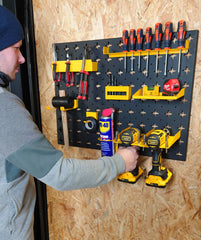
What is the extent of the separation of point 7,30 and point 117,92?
2.03 ft

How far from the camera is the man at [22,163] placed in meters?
0.84

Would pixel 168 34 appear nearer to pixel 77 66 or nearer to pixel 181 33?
pixel 181 33

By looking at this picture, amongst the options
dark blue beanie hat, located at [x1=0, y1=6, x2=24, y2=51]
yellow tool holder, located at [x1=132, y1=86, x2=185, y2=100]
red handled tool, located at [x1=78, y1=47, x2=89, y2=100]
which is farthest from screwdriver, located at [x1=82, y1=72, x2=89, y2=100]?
dark blue beanie hat, located at [x1=0, y1=6, x2=24, y2=51]

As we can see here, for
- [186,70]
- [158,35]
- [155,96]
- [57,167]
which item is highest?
[158,35]

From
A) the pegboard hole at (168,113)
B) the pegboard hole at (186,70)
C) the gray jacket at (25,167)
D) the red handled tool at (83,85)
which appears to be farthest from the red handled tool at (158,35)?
the gray jacket at (25,167)

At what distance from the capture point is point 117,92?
126 cm

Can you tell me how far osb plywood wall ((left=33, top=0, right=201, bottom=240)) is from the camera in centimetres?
115

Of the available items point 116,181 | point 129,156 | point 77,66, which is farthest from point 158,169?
point 77,66

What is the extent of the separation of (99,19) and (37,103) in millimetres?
712

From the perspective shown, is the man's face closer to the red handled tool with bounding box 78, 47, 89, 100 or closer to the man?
the man

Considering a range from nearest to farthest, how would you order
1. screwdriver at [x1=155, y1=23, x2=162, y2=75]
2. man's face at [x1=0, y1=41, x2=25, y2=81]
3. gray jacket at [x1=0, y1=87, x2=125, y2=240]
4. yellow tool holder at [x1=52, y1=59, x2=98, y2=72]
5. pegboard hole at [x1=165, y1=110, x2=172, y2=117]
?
1. gray jacket at [x1=0, y1=87, x2=125, y2=240]
2. man's face at [x1=0, y1=41, x2=25, y2=81]
3. screwdriver at [x1=155, y1=23, x2=162, y2=75]
4. pegboard hole at [x1=165, y1=110, x2=172, y2=117]
5. yellow tool holder at [x1=52, y1=59, x2=98, y2=72]

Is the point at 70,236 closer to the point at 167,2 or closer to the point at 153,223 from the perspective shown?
the point at 153,223

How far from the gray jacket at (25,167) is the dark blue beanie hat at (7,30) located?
20 cm

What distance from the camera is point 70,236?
5.58 ft
